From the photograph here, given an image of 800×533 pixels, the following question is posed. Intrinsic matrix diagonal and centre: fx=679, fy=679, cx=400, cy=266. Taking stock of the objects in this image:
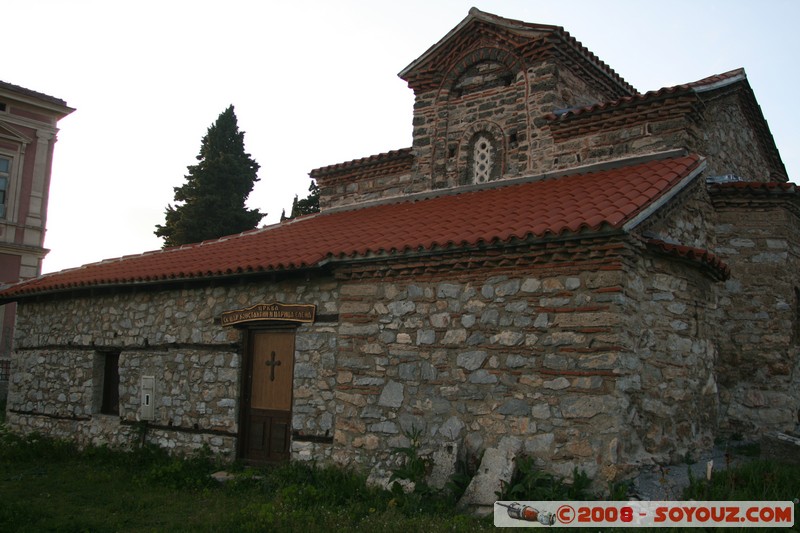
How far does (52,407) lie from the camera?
11.5 m

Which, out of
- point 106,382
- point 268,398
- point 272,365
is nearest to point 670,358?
point 272,365

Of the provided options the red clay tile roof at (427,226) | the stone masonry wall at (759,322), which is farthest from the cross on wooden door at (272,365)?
the stone masonry wall at (759,322)

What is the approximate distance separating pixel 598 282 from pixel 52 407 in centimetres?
965

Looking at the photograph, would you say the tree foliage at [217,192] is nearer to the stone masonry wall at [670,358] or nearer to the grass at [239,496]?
the grass at [239,496]

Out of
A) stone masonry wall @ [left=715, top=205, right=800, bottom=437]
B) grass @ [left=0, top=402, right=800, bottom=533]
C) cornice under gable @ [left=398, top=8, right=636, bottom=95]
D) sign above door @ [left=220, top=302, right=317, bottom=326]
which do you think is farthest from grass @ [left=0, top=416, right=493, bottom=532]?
cornice under gable @ [left=398, top=8, right=636, bottom=95]

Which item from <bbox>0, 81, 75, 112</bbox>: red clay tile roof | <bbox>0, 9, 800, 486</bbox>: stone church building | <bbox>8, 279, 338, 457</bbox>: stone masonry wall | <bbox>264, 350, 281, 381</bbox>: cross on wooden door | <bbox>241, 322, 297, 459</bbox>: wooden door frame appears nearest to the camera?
<bbox>0, 9, 800, 486</bbox>: stone church building

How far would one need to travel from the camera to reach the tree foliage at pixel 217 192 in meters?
22.5

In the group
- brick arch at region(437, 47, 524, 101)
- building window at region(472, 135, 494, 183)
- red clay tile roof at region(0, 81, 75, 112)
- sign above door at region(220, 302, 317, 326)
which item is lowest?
sign above door at region(220, 302, 317, 326)

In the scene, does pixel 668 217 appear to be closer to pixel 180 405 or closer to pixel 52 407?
pixel 180 405

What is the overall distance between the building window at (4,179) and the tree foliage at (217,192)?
15.6 feet

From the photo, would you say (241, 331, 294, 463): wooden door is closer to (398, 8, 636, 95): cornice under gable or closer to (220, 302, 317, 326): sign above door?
(220, 302, 317, 326): sign above door

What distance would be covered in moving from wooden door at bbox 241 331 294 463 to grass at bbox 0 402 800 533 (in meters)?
0.40

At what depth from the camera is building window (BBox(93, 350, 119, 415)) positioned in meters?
10.9

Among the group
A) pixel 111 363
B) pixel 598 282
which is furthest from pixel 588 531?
pixel 111 363
